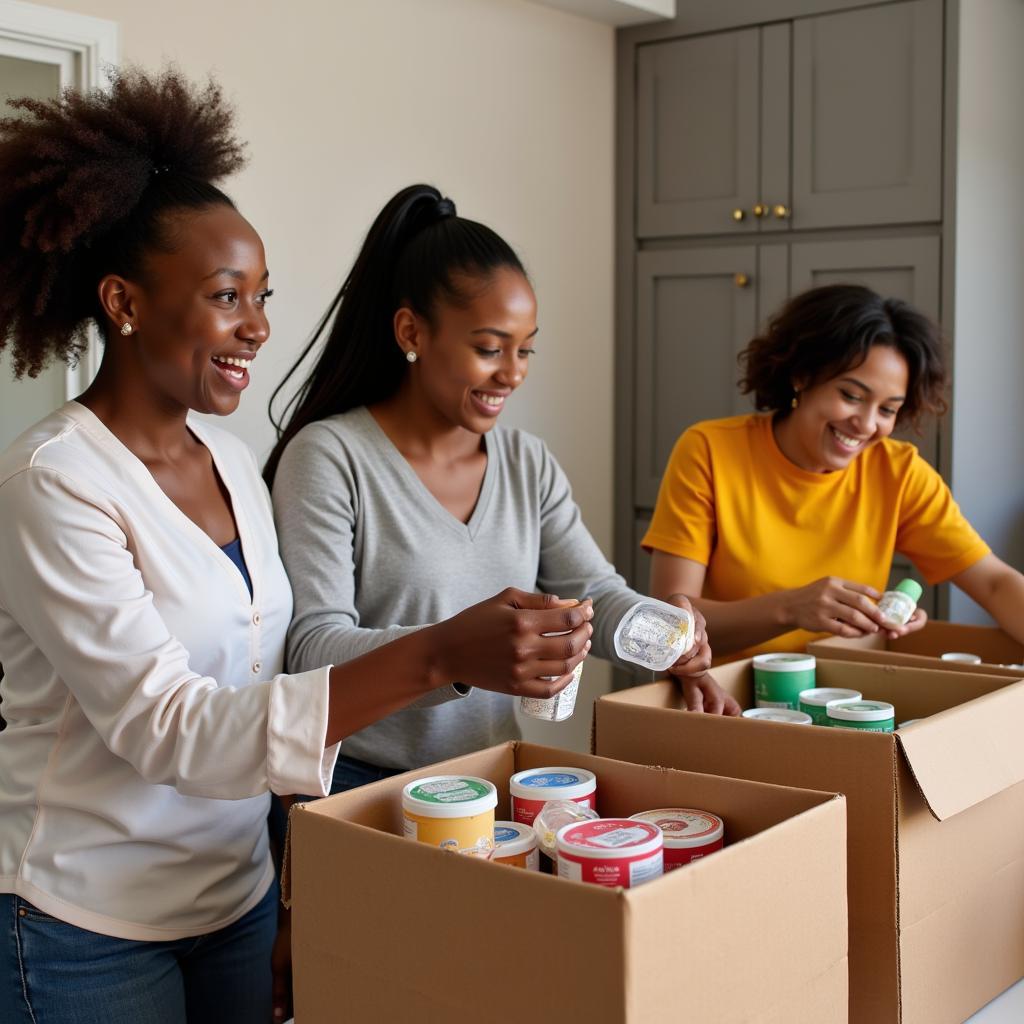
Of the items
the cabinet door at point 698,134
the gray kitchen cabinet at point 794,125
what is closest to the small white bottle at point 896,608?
the gray kitchen cabinet at point 794,125

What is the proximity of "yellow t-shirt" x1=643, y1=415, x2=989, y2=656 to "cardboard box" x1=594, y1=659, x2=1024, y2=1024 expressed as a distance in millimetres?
720

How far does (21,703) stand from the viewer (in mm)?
1131

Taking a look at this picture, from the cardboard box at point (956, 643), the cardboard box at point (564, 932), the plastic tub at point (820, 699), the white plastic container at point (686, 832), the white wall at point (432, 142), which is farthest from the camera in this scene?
the white wall at point (432, 142)

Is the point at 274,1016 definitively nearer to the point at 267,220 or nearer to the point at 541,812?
the point at 541,812

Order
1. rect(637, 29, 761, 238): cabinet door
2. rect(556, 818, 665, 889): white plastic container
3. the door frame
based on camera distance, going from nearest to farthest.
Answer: rect(556, 818, 665, 889): white plastic container, the door frame, rect(637, 29, 761, 238): cabinet door

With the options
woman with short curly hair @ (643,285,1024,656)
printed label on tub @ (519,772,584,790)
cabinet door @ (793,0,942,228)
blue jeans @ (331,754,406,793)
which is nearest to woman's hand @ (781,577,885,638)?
woman with short curly hair @ (643,285,1024,656)

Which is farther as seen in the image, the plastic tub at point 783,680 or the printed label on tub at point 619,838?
the plastic tub at point 783,680

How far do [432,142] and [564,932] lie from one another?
99.1 inches

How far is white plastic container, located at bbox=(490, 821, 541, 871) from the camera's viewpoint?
96 centimetres

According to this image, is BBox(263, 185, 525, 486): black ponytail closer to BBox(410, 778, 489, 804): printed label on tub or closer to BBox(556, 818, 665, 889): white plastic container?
BBox(410, 778, 489, 804): printed label on tub

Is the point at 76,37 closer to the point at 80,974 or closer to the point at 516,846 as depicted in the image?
the point at 80,974

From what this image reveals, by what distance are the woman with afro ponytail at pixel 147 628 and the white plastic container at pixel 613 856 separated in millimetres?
187

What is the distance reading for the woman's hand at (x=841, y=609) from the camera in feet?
5.49

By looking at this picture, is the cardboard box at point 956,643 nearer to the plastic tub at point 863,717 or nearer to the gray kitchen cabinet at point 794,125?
the plastic tub at point 863,717
